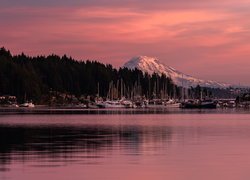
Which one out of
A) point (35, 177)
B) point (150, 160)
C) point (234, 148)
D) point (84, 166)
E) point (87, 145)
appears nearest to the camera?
point (35, 177)

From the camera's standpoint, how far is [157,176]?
1088 inches

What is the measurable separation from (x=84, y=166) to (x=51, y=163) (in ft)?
6.05

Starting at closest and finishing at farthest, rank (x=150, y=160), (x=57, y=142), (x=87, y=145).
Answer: (x=150, y=160)
(x=87, y=145)
(x=57, y=142)

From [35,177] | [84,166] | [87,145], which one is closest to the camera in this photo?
[35,177]

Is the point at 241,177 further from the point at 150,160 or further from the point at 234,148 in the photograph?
the point at 234,148

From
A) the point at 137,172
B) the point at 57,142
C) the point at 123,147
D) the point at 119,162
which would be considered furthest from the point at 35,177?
the point at 57,142

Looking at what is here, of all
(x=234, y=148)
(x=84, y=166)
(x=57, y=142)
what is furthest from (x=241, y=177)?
(x=57, y=142)

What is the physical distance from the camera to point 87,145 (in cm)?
4425

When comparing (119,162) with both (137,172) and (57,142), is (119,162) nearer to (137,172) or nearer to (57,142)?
(137,172)

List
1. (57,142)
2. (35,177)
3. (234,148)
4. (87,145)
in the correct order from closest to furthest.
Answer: (35,177), (234,148), (87,145), (57,142)

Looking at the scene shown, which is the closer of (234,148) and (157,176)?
(157,176)

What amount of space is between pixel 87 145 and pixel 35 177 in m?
17.0

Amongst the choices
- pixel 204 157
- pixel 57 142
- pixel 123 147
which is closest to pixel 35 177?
pixel 204 157

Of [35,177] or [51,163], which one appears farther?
[51,163]
